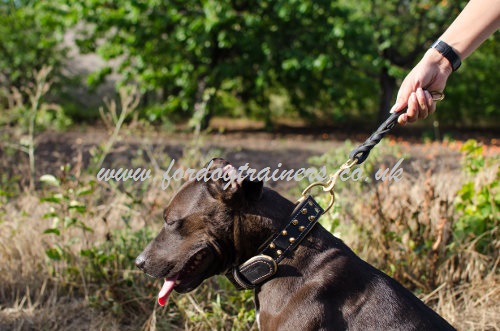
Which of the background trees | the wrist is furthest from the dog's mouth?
the background trees

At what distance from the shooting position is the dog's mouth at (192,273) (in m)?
2.71

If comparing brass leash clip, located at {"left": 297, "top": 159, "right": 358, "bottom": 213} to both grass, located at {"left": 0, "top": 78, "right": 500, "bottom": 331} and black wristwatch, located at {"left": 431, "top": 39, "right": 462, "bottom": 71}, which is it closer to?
black wristwatch, located at {"left": 431, "top": 39, "right": 462, "bottom": 71}

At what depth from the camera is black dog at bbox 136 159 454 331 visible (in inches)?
98.3

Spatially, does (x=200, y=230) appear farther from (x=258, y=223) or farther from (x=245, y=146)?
(x=245, y=146)

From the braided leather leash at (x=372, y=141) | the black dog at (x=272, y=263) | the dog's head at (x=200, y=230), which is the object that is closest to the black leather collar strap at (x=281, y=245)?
the black dog at (x=272, y=263)

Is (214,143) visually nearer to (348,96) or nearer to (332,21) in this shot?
(332,21)

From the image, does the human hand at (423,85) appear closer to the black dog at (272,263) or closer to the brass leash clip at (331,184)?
the brass leash clip at (331,184)

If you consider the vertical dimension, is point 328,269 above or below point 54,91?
above

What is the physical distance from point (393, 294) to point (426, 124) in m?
13.3

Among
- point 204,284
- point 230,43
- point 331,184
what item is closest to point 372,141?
point 331,184

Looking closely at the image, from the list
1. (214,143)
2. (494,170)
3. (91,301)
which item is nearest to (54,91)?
(214,143)

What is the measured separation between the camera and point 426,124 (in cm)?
1506

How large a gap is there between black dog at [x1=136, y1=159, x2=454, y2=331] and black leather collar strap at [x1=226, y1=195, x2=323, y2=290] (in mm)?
20

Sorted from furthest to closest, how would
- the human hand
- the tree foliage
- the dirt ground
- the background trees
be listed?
the tree foliage, the background trees, the dirt ground, the human hand
